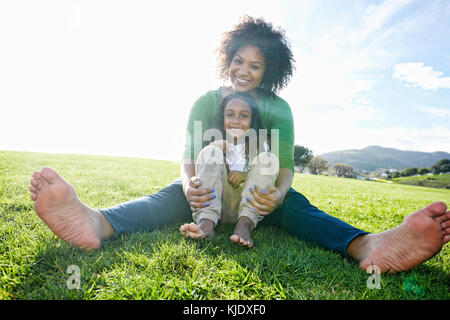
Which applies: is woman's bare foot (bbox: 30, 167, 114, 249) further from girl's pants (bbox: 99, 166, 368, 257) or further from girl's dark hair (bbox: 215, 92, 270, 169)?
girl's dark hair (bbox: 215, 92, 270, 169)

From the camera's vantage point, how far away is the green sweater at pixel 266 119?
2850mm

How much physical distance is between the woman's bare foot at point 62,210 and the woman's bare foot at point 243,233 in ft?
3.51

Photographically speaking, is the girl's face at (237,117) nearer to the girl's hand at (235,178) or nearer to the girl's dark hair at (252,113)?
the girl's dark hair at (252,113)

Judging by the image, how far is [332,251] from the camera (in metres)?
2.05

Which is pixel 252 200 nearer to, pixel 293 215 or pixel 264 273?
pixel 293 215

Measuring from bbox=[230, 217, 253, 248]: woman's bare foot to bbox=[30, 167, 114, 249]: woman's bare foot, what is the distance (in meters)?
1.07

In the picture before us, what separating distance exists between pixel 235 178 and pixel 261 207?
40cm

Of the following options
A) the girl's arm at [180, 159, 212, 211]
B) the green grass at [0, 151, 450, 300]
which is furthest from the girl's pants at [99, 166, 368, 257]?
the girl's arm at [180, 159, 212, 211]

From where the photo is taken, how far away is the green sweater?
2.85 meters

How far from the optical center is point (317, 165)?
7725 centimetres
